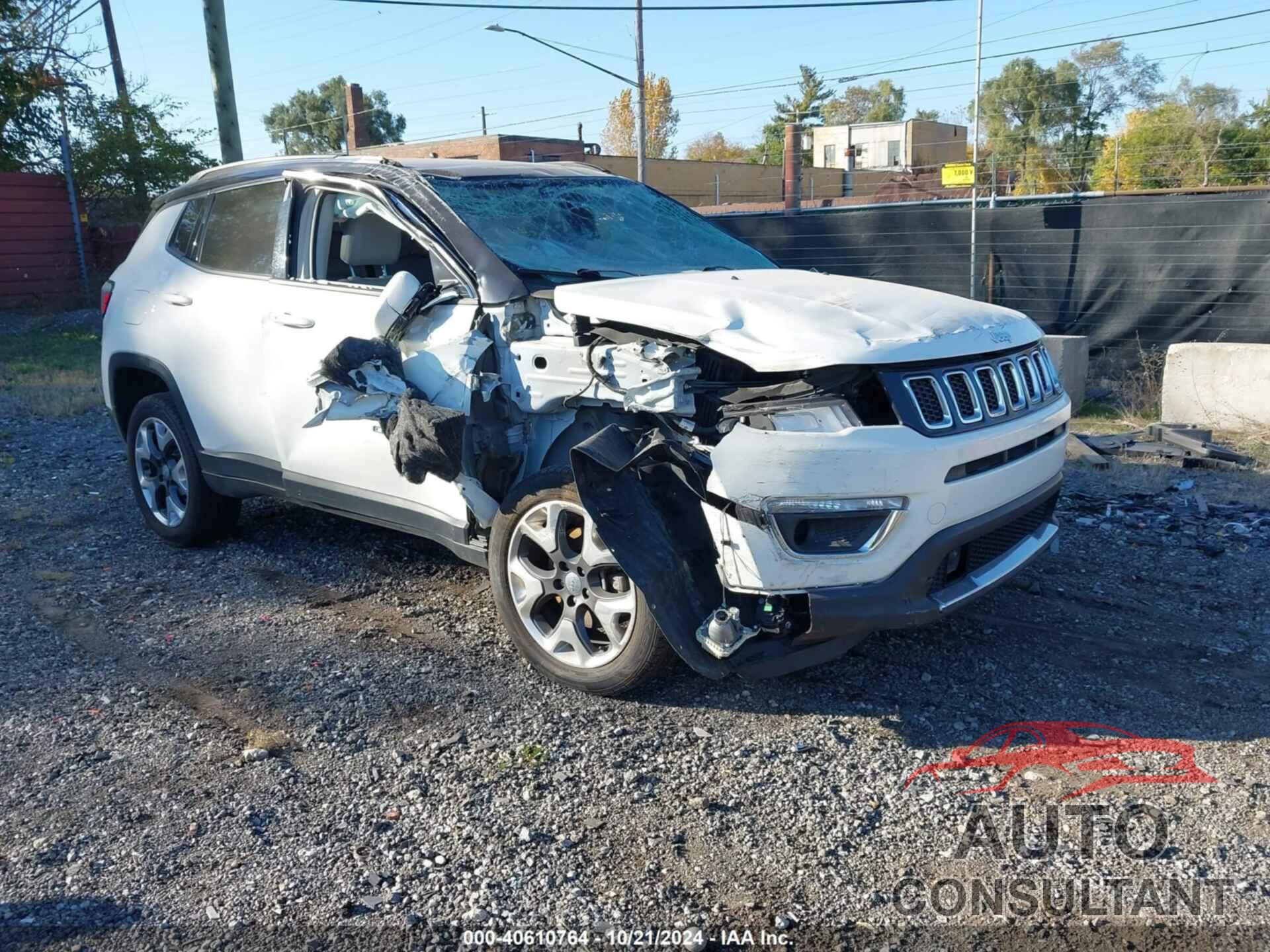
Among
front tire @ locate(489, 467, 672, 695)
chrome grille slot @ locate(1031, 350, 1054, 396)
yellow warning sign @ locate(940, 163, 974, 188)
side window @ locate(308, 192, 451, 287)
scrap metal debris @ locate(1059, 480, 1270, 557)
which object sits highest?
yellow warning sign @ locate(940, 163, 974, 188)

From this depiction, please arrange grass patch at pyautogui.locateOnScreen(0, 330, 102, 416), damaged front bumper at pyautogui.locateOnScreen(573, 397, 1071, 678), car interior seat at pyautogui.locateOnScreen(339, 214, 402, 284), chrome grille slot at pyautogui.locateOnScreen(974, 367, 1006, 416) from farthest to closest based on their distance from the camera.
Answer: grass patch at pyautogui.locateOnScreen(0, 330, 102, 416) < car interior seat at pyautogui.locateOnScreen(339, 214, 402, 284) < chrome grille slot at pyautogui.locateOnScreen(974, 367, 1006, 416) < damaged front bumper at pyautogui.locateOnScreen(573, 397, 1071, 678)

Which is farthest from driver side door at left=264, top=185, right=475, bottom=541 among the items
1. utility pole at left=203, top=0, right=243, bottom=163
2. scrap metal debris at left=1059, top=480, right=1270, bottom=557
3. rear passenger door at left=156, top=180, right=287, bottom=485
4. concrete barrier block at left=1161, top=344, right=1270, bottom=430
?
utility pole at left=203, top=0, right=243, bottom=163

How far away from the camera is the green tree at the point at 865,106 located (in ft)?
261

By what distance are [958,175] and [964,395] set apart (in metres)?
10.6

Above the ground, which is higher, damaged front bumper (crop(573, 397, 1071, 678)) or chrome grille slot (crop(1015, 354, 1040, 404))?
chrome grille slot (crop(1015, 354, 1040, 404))

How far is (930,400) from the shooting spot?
11.6 ft

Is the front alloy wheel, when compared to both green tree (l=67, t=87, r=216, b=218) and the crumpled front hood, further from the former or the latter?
green tree (l=67, t=87, r=216, b=218)

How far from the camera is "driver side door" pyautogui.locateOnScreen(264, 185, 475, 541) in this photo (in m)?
4.54

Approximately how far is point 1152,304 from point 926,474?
26.7 ft

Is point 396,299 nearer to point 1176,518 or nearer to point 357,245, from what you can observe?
point 357,245

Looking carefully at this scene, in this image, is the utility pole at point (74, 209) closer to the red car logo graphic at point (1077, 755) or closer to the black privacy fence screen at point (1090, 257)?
the black privacy fence screen at point (1090, 257)

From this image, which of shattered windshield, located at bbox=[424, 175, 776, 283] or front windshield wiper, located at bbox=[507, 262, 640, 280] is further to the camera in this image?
shattered windshield, located at bbox=[424, 175, 776, 283]

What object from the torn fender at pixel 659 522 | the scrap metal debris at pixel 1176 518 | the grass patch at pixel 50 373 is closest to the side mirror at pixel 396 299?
the torn fender at pixel 659 522

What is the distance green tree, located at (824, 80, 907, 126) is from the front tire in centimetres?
8036
